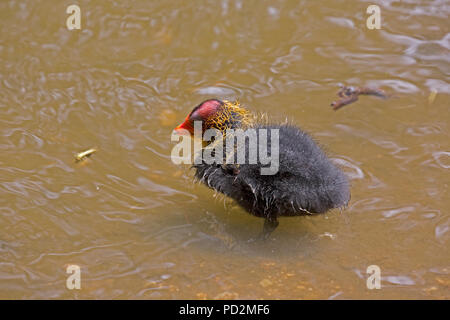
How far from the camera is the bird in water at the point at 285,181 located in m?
→ 3.60

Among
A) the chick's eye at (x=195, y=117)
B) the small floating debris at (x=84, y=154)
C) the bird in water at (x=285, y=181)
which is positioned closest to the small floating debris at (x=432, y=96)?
the bird in water at (x=285, y=181)

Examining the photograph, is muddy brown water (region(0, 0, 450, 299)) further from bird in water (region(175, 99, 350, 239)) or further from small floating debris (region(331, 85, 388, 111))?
bird in water (region(175, 99, 350, 239))

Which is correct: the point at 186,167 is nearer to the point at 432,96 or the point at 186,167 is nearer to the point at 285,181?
the point at 285,181

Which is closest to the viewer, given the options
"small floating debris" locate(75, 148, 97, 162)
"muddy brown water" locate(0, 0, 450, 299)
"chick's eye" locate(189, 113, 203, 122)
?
"muddy brown water" locate(0, 0, 450, 299)

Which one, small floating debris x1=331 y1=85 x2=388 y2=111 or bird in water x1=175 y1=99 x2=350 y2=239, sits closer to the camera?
bird in water x1=175 y1=99 x2=350 y2=239

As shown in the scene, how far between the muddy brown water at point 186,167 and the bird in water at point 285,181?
0.25m

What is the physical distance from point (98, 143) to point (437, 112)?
3.10 metres

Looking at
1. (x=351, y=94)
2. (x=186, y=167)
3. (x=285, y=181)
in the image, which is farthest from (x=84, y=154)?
(x=351, y=94)

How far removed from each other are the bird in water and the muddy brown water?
249 millimetres

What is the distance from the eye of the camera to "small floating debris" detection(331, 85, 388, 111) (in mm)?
5152

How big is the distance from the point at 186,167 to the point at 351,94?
185 cm

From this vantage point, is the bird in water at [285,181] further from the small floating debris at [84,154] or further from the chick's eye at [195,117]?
the small floating debris at [84,154]

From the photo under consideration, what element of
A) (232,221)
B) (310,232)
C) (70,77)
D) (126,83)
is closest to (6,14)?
(70,77)

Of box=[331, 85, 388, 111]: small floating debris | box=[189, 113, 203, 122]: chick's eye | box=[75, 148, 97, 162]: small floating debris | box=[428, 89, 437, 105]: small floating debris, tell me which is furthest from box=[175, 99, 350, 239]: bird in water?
box=[428, 89, 437, 105]: small floating debris
